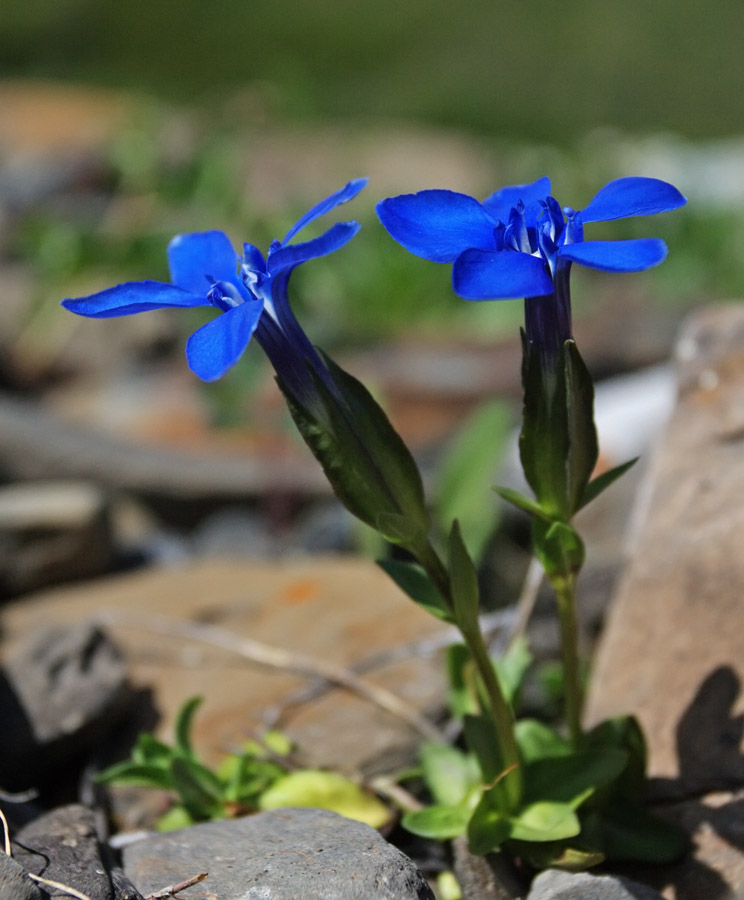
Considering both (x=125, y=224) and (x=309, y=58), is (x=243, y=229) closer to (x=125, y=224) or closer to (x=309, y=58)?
(x=125, y=224)

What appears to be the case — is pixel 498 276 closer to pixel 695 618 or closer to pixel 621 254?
pixel 621 254

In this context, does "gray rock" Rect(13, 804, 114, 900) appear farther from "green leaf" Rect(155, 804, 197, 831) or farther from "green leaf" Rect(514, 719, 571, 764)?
"green leaf" Rect(514, 719, 571, 764)

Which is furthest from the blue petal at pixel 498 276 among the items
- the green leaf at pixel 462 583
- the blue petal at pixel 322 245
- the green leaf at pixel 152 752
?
the green leaf at pixel 152 752

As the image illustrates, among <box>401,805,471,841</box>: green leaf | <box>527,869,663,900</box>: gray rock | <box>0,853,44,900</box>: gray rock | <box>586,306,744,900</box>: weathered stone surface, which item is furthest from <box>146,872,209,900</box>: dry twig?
<box>586,306,744,900</box>: weathered stone surface

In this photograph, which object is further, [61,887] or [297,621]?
[297,621]

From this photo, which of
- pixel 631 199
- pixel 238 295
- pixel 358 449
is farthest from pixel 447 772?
pixel 631 199

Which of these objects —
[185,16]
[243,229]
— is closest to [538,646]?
[243,229]
